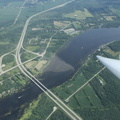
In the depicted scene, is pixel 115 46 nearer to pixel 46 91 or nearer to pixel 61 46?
pixel 61 46

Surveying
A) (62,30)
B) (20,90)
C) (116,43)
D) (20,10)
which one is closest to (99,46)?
(116,43)

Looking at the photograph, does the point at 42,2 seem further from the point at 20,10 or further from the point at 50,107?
the point at 50,107

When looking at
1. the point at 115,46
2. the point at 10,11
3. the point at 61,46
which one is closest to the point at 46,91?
the point at 61,46

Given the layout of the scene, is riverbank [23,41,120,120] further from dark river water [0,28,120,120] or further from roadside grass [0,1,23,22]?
roadside grass [0,1,23,22]

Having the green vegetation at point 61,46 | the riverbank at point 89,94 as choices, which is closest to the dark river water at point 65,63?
the green vegetation at point 61,46

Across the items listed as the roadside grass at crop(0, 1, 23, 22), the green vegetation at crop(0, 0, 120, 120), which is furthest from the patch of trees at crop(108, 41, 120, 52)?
the roadside grass at crop(0, 1, 23, 22)

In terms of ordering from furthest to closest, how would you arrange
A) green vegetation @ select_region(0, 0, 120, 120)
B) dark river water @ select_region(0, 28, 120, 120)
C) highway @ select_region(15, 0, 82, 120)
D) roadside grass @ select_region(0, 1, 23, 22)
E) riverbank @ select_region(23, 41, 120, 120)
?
roadside grass @ select_region(0, 1, 23, 22) < dark river water @ select_region(0, 28, 120, 120) < green vegetation @ select_region(0, 0, 120, 120) < riverbank @ select_region(23, 41, 120, 120) < highway @ select_region(15, 0, 82, 120)

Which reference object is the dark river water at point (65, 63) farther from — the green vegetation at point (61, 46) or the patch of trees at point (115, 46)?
the patch of trees at point (115, 46)

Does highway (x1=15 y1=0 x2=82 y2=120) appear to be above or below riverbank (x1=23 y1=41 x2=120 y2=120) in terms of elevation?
below
